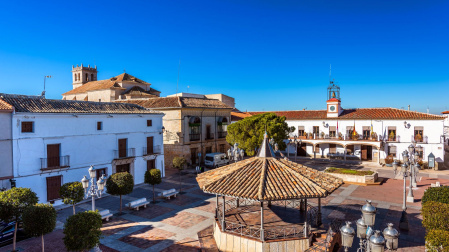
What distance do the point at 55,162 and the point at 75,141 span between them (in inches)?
78.8

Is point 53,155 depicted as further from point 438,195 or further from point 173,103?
point 438,195

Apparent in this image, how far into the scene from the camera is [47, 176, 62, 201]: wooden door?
19230 mm

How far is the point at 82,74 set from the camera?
196 feet

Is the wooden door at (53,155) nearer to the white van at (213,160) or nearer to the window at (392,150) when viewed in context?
the white van at (213,160)

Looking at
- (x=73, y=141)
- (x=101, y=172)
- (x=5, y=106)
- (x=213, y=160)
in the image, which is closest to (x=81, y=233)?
(x=5, y=106)

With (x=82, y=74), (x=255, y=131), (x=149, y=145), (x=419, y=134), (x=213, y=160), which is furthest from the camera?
(x=82, y=74)

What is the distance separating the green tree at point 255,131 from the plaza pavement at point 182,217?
8.61m

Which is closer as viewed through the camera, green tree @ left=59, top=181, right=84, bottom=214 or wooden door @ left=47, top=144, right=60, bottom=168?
green tree @ left=59, top=181, right=84, bottom=214

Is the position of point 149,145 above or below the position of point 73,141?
below

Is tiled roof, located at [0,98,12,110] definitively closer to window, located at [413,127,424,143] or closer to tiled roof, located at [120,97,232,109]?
tiled roof, located at [120,97,232,109]

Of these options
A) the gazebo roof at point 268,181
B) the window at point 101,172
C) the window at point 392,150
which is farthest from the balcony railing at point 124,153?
the window at point 392,150

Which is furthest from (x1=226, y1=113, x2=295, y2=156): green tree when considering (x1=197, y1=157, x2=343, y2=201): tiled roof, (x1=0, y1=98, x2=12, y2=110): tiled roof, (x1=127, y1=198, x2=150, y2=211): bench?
(x1=0, y1=98, x2=12, y2=110): tiled roof

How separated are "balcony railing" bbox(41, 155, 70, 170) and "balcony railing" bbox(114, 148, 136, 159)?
4.10 m

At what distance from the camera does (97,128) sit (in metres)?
22.5
